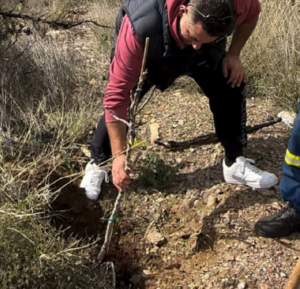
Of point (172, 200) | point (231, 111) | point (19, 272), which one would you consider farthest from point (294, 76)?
point (19, 272)

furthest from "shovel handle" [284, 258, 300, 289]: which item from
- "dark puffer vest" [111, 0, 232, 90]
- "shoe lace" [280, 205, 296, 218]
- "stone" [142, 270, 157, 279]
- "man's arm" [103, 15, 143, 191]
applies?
"dark puffer vest" [111, 0, 232, 90]

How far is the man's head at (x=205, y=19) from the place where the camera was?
1855mm

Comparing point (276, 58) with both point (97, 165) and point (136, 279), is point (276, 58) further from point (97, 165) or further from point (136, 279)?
point (136, 279)

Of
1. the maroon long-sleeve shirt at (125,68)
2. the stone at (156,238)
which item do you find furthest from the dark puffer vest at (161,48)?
the stone at (156,238)

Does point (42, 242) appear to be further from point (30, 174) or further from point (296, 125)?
point (296, 125)

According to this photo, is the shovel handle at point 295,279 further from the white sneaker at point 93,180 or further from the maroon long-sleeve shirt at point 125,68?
the white sneaker at point 93,180

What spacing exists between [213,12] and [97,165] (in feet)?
4.07

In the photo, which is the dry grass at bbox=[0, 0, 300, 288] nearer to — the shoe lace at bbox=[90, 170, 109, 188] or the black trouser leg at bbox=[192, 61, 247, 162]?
the shoe lace at bbox=[90, 170, 109, 188]

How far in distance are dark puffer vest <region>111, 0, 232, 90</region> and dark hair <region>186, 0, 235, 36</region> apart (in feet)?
0.66

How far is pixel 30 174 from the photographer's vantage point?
2613mm

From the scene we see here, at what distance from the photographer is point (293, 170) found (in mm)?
2080

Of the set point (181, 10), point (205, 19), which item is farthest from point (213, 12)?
point (181, 10)

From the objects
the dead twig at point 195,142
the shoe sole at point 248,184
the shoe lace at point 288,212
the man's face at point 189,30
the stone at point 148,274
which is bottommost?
the stone at point 148,274

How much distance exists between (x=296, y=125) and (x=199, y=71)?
2.26 ft
